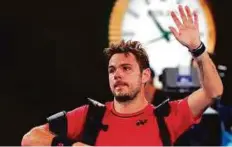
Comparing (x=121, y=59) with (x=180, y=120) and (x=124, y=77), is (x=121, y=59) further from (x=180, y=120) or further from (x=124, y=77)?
(x=180, y=120)

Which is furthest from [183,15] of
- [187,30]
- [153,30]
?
[153,30]

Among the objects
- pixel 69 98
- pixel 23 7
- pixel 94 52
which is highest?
pixel 23 7

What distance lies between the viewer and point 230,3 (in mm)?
5559

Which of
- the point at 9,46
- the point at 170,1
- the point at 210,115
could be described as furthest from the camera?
the point at 170,1

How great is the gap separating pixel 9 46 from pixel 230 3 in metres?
2.33

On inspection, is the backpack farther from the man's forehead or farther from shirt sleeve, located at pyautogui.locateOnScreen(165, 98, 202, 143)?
the man's forehead

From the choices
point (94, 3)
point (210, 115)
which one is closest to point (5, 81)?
point (94, 3)

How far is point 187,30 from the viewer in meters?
2.48

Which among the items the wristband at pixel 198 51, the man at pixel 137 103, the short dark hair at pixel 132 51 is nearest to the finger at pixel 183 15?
the man at pixel 137 103

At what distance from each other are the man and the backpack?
0.02 m

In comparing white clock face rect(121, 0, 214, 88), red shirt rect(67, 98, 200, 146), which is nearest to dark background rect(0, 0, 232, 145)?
white clock face rect(121, 0, 214, 88)

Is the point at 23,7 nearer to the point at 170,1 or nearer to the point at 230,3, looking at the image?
the point at 170,1

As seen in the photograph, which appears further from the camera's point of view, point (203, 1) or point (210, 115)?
point (203, 1)

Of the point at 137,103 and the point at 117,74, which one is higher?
the point at 117,74
